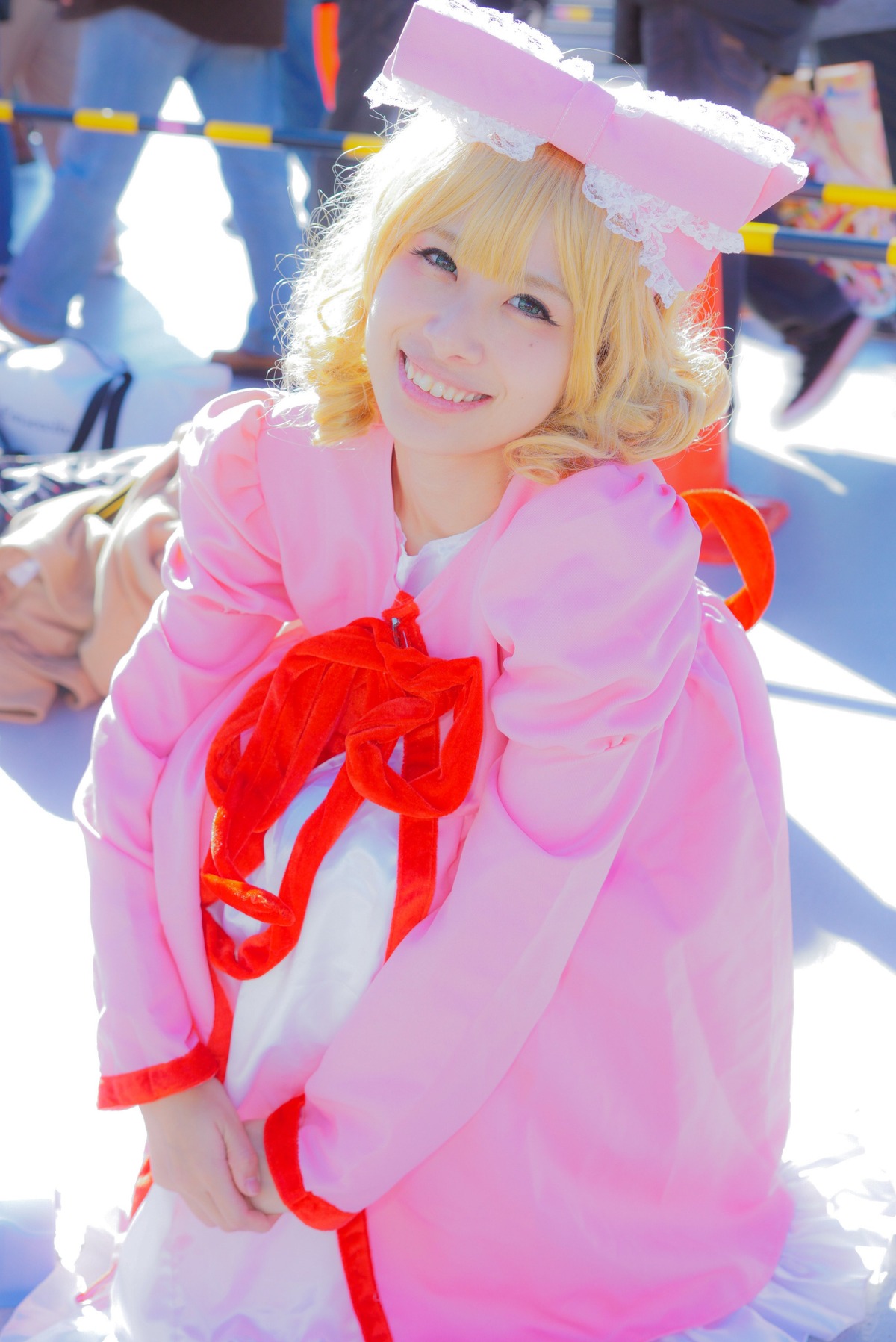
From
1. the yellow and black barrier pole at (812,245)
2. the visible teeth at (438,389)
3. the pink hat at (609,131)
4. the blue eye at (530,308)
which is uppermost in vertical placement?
the pink hat at (609,131)

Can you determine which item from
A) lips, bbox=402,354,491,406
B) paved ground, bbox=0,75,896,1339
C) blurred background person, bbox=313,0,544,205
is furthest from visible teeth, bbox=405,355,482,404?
blurred background person, bbox=313,0,544,205

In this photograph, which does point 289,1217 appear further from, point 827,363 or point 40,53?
point 40,53

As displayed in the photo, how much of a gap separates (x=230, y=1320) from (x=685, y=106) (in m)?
0.86

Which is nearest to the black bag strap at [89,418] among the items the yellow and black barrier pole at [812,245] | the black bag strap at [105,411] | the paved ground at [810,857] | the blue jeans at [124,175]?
the black bag strap at [105,411]

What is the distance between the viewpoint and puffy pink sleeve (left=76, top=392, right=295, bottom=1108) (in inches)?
35.1

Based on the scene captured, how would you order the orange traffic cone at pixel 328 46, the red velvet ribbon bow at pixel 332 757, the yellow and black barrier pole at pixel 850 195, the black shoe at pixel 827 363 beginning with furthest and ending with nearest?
the orange traffic cone at pixel 328 46 → the black shoe at pixel 827 363 → the yellow and black barrier pole at pixel 850 195 → the red velvet ribbon bow at pixel 332 757

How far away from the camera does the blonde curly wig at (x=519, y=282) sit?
0.80 metres

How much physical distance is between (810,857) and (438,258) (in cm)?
92

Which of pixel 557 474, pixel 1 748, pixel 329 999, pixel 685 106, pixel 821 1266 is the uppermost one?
pixel 685 106

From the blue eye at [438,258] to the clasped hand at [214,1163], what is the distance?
58cm

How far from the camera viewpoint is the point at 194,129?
2248 mm

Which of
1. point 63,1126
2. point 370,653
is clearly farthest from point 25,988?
point 370,653

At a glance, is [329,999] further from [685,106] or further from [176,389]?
[176,389]

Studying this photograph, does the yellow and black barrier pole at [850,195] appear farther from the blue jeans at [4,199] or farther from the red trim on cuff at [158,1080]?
the blue jeans at [4,199]
